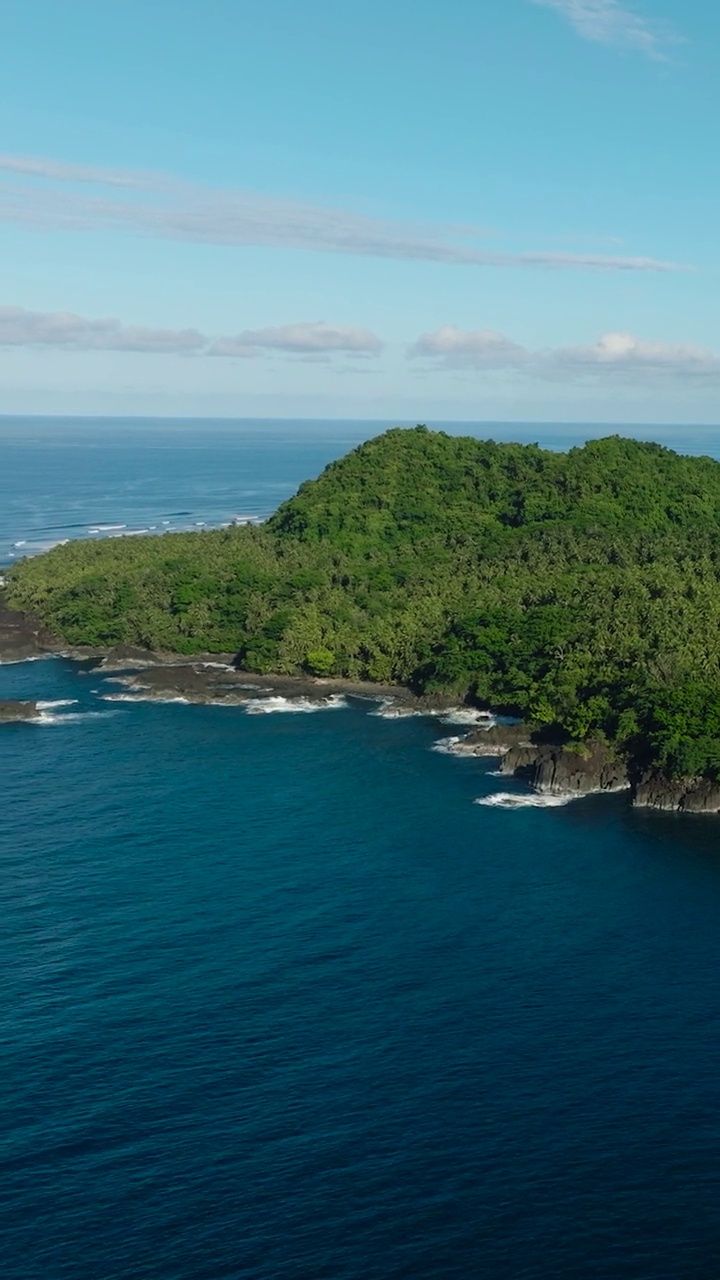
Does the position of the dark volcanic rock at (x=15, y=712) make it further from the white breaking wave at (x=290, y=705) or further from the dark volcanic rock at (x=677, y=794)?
the dark volcanic rock at (x=677, y=794)

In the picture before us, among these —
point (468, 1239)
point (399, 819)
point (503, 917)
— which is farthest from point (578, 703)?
point (468, 1239)

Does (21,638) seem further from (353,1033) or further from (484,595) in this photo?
(353,1033)

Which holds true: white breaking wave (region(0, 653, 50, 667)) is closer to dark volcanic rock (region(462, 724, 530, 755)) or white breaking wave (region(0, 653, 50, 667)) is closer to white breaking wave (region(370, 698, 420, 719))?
white breaking wave (region(370, 698, 420, 719))

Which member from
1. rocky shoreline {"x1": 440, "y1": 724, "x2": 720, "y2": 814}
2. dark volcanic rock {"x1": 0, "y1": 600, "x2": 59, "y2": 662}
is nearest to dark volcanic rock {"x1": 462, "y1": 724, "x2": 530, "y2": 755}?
rocky shoreline {"x1": 440, "y1": 724, "x2": 720, "y2": 814}

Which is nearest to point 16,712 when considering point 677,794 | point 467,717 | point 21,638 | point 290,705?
point 290,705

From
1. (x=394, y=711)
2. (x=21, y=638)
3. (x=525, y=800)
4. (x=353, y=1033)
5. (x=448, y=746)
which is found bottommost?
(x=353, y=1033)

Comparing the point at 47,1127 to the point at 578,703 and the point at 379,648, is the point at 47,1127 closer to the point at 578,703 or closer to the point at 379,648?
the point at 578,703

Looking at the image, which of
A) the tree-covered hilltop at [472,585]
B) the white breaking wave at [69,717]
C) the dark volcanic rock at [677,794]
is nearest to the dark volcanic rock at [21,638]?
the tree-covered hilltop at [472,585]
